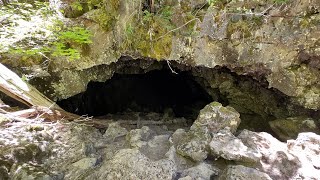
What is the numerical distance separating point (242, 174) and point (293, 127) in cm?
269

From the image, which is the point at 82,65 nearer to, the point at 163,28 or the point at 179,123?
the point at 163,28

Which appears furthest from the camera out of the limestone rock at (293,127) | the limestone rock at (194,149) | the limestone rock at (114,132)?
the limestone rock at (293,127)

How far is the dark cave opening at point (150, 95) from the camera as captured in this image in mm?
7273

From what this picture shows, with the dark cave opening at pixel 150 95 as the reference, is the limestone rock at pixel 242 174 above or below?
above

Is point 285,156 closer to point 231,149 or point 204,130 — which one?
point 231,149

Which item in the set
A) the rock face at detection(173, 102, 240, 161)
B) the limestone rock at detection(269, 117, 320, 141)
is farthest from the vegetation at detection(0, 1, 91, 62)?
the limestone rock at detection(269, 117, 320, 141)

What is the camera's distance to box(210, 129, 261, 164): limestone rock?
290 cm

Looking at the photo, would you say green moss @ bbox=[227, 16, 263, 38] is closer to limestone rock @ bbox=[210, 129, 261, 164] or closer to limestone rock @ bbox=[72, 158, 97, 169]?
limestone rock @ bbox=[210, 129, 261, 164]

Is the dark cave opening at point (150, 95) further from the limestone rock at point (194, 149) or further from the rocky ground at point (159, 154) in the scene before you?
the limestone rock at point (194, 149)

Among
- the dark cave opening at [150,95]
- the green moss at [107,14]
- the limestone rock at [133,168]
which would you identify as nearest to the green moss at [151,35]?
the green moss at [107,14]

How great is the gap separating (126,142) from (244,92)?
3528mm

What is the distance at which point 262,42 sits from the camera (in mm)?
4484

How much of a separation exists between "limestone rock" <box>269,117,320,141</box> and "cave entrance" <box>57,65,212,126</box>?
248cm

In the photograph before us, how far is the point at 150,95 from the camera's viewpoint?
8852mm
